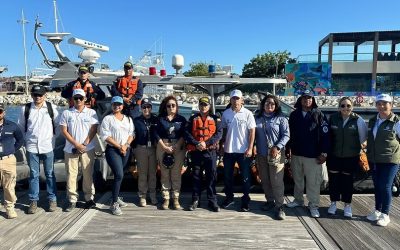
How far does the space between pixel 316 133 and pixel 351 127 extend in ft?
1.42

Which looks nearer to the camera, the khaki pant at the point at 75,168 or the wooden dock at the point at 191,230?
the wooden dock at the point at 191,230

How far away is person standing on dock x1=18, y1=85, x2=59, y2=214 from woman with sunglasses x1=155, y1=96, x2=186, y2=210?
1.47m

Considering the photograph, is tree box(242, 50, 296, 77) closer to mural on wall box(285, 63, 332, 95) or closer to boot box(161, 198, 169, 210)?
mural on wall box(285, 63, 332, 95)

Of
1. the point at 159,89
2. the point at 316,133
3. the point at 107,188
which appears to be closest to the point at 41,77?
the point at 159,89

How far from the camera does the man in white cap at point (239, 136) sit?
478 cm

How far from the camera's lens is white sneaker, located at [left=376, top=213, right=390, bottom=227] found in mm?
4383

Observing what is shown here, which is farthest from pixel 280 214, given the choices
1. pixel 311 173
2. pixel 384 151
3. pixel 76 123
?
pixel 76 123

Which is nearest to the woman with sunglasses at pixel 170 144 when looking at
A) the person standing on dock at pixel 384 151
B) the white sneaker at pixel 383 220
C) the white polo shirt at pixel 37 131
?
the white polo shirt at pixel 37 131

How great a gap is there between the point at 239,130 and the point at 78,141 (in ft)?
7.15

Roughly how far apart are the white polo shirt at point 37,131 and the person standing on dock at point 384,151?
4.19 meters

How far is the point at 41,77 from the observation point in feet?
23.2

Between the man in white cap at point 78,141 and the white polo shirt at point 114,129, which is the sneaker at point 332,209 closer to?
the white polo shirt at point 114,129

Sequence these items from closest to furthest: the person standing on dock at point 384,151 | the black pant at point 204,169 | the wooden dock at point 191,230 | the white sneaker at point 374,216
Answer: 1. the wooden dock at point 191,230
2. the person standing on dock at point 384,151
3. the white sneaker at point 374,216
4. the black pant at point 204,169

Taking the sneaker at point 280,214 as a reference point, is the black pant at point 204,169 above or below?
above
